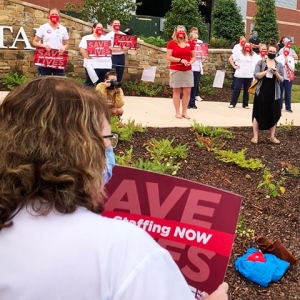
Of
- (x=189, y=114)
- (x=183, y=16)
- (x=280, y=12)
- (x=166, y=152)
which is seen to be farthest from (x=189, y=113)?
(x=280, y=12)

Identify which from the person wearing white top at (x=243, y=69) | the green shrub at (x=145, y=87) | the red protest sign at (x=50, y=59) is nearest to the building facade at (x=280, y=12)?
the green shrub at (x=145, y=87)

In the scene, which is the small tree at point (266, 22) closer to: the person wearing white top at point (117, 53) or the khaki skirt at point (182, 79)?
the person wearing white top at point (117, 53)

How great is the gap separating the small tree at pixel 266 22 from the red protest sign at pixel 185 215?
25530 mm

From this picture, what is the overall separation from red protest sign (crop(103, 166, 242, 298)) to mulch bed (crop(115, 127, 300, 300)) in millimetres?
1693

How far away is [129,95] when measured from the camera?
492 inches

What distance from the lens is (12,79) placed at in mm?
11539

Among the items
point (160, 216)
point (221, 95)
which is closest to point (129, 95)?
point (221, 95)

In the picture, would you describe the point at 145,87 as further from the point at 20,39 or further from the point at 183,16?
the point at 183,16

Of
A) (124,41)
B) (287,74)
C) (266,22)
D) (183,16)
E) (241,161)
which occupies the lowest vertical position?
(241,161)

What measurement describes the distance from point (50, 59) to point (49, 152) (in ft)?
28.4

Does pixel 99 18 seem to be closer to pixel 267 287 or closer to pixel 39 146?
pixel 267 287

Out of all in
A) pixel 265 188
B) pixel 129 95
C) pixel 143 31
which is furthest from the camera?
pixel 143 31

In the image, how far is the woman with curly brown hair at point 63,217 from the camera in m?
1.17

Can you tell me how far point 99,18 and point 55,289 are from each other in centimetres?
1453
